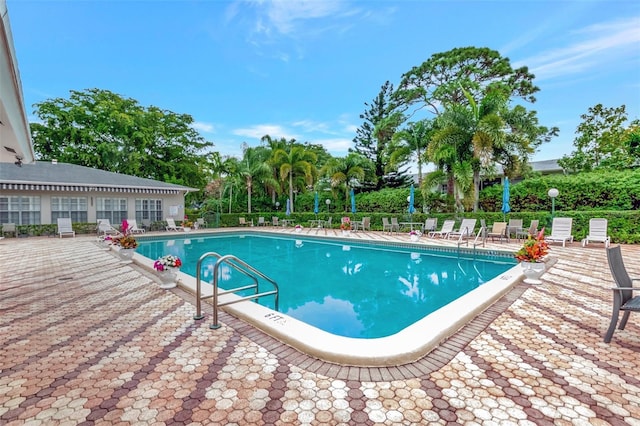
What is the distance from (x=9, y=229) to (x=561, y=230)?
89.0 feet

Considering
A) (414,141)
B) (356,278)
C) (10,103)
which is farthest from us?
(414,141)

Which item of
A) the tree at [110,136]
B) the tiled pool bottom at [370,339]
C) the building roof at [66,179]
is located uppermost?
the tree at [110,136]

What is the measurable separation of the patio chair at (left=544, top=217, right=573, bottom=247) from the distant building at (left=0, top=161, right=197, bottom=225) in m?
22.3

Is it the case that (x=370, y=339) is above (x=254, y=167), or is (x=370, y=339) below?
below

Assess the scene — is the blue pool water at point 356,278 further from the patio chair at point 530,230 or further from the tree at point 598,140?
the tree at point 598,140

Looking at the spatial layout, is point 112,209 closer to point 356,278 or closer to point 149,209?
point 149,209

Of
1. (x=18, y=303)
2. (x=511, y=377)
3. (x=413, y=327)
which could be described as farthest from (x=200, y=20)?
(x=511, y=377)

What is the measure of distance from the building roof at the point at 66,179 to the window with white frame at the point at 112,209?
1037mm

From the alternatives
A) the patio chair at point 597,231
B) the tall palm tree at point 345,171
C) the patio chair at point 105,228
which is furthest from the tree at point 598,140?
the patio chair at point 105,228

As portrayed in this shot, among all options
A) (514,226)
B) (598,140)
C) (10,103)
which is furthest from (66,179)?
(598,140)

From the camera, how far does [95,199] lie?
19.8 metres

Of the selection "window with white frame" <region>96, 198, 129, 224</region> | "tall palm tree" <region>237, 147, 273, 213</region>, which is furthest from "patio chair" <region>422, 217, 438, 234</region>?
"window with white frame" <region>96, 198, 129, 224</region>

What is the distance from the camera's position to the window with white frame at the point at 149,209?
21.8 m

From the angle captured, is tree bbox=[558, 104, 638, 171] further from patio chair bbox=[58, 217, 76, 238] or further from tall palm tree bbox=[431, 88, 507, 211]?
patio chair bbox=[58, 217, 76, 238]
